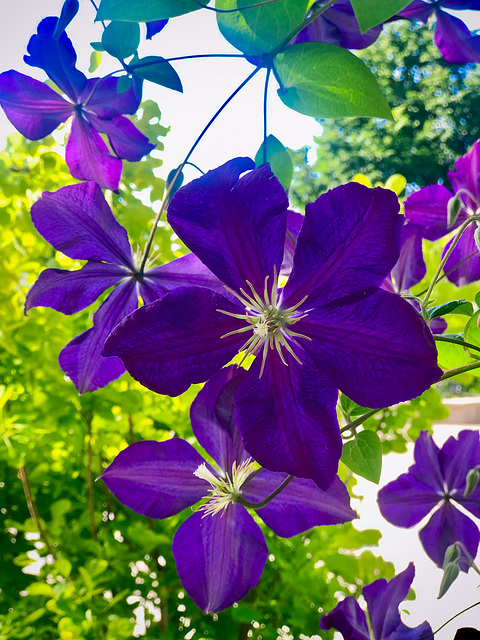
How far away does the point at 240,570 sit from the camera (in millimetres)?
337

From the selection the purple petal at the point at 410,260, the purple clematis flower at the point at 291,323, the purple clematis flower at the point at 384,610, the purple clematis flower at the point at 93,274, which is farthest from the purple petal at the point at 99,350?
the purple clematis flower at the point at 384,610

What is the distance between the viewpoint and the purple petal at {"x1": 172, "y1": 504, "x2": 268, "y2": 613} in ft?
1.10

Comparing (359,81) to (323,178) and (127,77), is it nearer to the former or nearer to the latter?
(127,77)

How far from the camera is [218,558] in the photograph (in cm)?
34

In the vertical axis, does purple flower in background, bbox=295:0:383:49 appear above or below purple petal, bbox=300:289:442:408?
above

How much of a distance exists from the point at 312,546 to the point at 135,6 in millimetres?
749

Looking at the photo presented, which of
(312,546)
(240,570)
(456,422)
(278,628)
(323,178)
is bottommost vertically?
(456,422)

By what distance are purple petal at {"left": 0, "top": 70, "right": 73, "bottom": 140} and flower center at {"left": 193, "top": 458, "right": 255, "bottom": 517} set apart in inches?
10.5

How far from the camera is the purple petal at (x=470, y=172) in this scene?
1.48ft

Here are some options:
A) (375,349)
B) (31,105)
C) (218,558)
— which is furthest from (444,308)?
(31,105)

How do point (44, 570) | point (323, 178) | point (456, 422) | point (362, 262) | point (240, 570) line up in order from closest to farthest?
point (362, 262)
point (240, 570)
point (44, 570)
point (456, 422)
point (323, 178)

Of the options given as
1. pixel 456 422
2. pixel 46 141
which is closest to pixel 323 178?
pixel 456 422

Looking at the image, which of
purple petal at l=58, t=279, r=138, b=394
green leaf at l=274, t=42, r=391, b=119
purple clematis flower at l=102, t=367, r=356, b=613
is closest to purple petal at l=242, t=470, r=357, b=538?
purple clematis flower at l=102, t=367, r=356, b=613

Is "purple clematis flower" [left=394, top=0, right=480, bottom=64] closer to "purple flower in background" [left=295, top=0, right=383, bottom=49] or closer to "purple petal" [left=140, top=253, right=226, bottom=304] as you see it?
"purple flower in background" [left=295, top=0, right=383, bottom=49]
